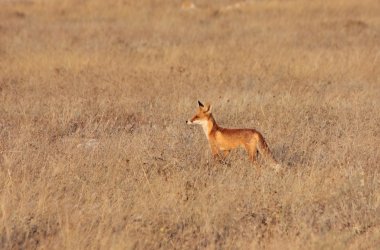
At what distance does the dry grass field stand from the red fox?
Answer: 178mm

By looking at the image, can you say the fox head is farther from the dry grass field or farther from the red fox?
the dry grass field

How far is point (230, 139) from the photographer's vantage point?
7355 millimetres

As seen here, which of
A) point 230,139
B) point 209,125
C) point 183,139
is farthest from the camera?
point 183,139

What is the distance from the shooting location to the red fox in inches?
283

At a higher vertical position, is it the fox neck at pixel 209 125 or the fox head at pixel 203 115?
the fox head at pixel 203 115

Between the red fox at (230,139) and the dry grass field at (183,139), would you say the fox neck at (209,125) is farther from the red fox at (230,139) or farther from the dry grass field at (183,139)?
the dry grass field at (183,139)

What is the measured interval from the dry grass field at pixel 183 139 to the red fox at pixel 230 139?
18 cm

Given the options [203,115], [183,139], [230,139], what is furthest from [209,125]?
[183,139]

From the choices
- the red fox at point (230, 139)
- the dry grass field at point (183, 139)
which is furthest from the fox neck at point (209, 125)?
the dry grass field at point (183, 139)

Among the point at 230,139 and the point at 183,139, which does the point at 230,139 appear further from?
the point at 183,139

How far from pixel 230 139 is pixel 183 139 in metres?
1.56

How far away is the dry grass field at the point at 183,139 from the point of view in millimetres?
5652

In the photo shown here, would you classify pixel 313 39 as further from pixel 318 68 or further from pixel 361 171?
pixel 361 171

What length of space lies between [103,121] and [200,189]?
12.2ft
